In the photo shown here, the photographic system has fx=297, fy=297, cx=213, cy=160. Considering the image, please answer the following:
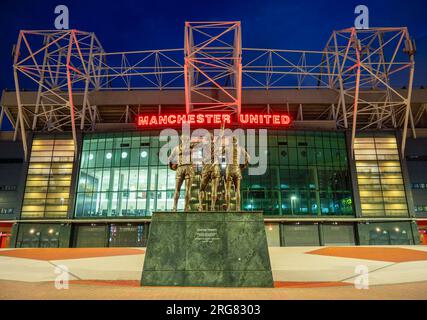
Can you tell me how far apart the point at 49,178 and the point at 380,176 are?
46007 millimetres

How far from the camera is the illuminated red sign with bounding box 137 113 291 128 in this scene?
131 feet

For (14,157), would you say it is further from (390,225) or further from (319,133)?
(390,225)

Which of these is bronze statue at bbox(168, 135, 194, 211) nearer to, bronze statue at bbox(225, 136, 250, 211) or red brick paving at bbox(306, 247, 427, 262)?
bronze statue at bbox(225, 136, 250, 211)

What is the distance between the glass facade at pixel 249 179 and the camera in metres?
38.8

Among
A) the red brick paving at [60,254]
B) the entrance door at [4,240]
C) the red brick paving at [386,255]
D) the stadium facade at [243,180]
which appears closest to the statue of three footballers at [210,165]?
the red brick paving at [386,255]

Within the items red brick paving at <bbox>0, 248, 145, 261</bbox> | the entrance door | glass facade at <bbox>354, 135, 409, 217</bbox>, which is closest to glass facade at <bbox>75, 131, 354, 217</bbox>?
glass facade at <bbox>354, 135, 409, 217</bbox>

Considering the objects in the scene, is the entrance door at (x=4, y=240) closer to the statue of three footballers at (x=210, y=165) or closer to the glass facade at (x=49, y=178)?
the glass facade at (x=49, y=178)

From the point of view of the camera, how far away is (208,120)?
131ft

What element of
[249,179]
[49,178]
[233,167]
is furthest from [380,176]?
[49,178]

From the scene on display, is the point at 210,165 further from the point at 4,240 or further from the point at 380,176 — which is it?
the point at 4,240

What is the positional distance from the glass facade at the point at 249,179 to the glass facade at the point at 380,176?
7.34 feet

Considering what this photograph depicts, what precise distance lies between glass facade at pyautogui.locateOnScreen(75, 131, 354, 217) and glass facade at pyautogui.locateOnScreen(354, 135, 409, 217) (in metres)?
2.24
